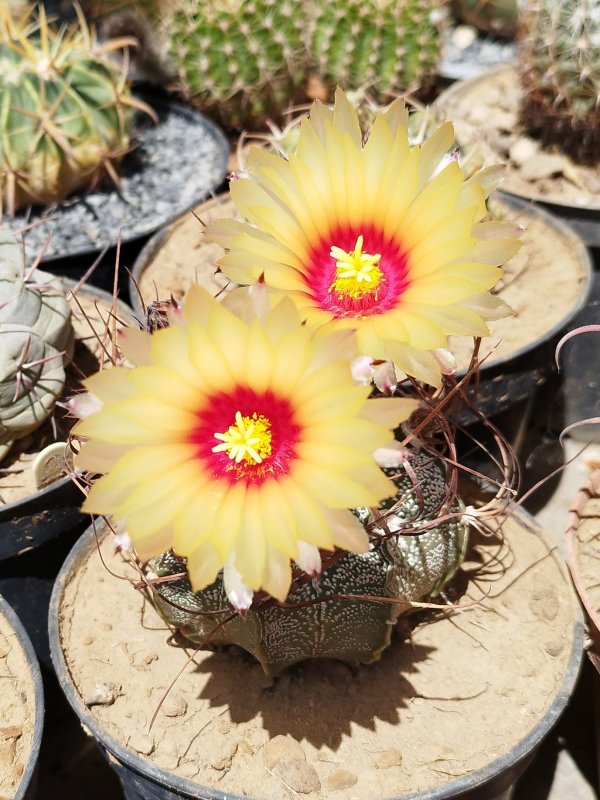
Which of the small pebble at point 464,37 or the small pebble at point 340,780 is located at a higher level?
the small pebble at point 464,37

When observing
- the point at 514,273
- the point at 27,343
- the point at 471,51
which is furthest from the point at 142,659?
the point at 471,51

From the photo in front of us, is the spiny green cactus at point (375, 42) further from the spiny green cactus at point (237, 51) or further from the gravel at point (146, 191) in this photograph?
the gravel at point (146, 191)

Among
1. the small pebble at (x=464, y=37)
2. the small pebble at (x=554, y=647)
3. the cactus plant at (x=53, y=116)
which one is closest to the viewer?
the small pebble at (x=554, y=647)

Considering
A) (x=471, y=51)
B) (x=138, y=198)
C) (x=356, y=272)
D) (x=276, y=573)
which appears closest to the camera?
(x=276, y=573)

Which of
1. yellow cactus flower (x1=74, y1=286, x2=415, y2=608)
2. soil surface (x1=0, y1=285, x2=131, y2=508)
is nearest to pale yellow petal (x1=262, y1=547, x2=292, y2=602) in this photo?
yellow cactus flower (x1=74, y1=286, x2=415, y2=608)

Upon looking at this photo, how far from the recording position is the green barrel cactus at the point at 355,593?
895 mm

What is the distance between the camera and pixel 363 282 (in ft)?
2.67

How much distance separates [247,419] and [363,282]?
18 centimetres

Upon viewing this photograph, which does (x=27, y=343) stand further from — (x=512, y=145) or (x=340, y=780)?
(x=512, y=145)

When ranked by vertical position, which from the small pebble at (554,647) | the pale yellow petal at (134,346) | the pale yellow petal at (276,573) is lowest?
the small pebble at (554,647)

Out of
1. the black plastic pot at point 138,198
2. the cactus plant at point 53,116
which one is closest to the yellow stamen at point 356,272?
the black plastic pot at point 138,198

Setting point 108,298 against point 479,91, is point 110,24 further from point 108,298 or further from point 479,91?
point 108,298

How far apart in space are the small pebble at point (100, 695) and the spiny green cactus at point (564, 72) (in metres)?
1.47

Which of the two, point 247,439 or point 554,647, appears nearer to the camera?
point 247,439
